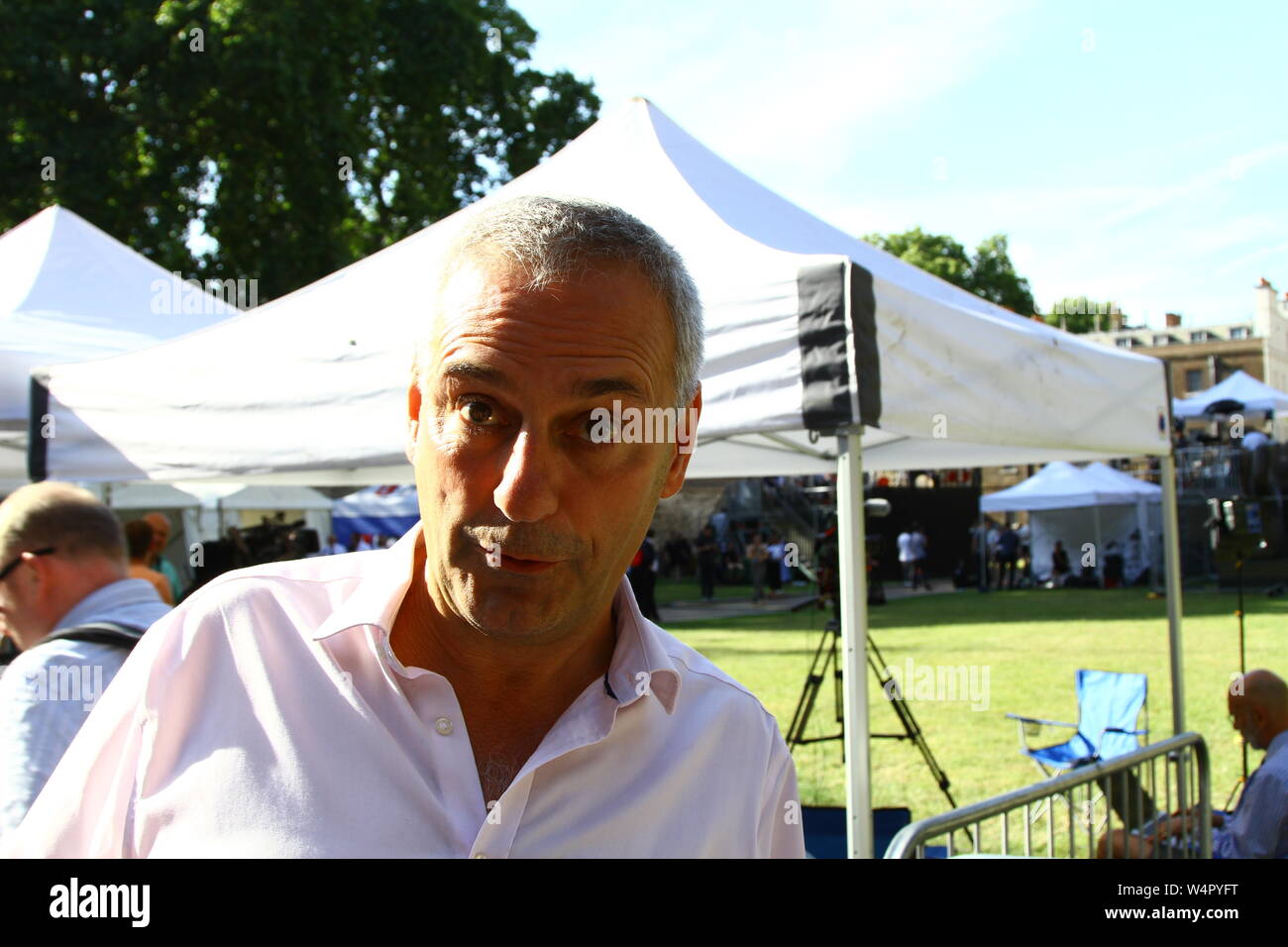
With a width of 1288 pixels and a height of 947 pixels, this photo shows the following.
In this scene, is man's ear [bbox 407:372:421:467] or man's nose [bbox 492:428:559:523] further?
man's ear [bbox 407:372:421:467]

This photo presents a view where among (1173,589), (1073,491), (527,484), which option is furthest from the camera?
(1073,491)

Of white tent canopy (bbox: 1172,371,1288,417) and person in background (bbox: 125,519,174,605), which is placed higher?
white tent canopy (bbox: 1172,371,1288,417)

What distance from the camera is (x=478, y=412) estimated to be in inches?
46.9

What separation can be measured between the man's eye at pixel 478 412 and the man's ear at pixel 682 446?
294mm

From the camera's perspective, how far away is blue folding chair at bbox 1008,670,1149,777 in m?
6.61

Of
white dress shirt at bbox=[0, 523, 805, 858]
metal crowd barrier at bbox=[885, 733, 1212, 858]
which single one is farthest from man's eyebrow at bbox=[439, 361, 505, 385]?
metal crowd barrier at bbox=[885, 733, 1212, 858]

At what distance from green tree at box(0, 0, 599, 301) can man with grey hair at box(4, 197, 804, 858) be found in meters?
16.5

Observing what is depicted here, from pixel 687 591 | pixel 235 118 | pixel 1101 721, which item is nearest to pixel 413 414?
pixel 1101 721

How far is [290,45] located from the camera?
18531mm

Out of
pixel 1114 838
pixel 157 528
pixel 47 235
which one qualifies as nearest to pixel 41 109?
pixel 47 235

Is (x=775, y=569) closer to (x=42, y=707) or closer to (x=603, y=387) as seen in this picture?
(x=42, y=707)

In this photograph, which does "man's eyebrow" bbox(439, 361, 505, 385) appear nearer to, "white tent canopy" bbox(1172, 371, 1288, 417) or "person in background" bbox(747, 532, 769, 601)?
"person in background" bbox(747, 532, 769, 601)

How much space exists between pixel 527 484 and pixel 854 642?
2.42 meters
